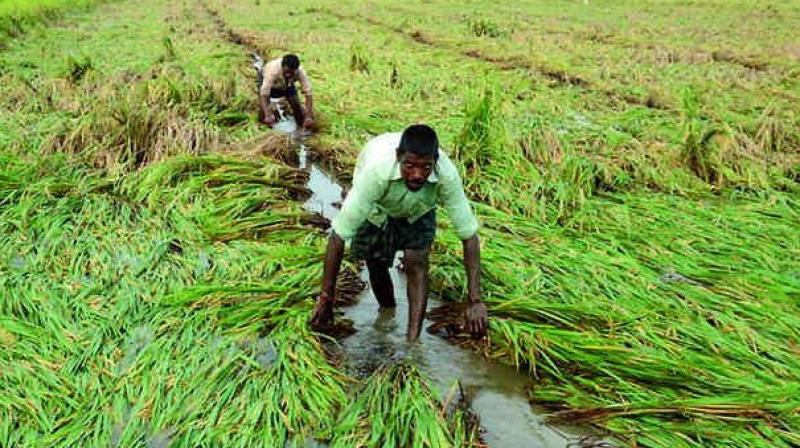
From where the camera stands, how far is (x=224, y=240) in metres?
4.27

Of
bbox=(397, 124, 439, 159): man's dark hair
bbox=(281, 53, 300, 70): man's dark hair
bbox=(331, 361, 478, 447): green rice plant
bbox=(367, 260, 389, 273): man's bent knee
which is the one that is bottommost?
bbox=(331, 361, 478, 447): green rice plant

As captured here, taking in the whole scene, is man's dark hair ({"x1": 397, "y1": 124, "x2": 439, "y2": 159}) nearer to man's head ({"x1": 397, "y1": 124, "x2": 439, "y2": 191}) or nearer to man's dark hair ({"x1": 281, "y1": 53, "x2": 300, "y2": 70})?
man's head ({"x1": 397, "y1": 124, "x2": 439, "y2": 191})

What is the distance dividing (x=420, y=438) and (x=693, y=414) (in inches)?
43.9

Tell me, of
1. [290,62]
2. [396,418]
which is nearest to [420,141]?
[396,418]

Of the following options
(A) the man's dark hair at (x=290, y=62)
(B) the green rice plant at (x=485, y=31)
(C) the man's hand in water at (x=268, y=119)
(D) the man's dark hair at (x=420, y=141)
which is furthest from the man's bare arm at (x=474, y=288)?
(B) the green rice plant at (x=485, y=31)

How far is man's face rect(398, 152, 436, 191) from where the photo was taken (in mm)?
2543

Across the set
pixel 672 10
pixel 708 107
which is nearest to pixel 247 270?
pixel 708 107

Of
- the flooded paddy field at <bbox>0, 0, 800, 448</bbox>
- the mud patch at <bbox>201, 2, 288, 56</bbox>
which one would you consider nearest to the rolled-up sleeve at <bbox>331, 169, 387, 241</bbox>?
the flooded paddy field at <bbox>0, 0, 800, 448</bbox>

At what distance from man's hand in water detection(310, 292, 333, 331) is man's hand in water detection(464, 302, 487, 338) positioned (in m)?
0.66

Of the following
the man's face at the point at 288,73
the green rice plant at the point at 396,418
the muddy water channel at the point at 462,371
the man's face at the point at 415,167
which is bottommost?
the muddy water channel at the point at 462,371

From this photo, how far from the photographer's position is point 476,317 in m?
3.03

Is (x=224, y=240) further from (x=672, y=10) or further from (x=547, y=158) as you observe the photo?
(x=672, y=10)

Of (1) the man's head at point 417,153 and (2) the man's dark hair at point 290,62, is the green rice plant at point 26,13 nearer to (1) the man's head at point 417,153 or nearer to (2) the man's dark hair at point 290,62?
(2) the man's dark hair at point 290,62

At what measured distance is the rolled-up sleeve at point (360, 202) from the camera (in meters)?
2.73
